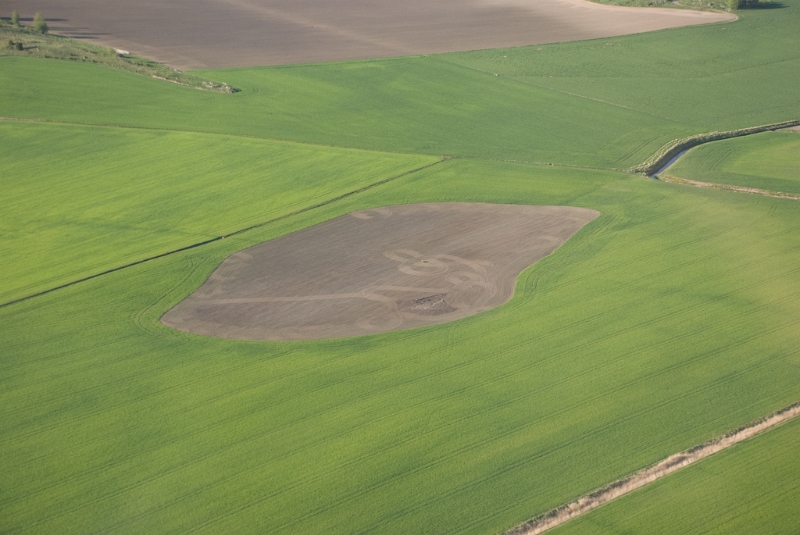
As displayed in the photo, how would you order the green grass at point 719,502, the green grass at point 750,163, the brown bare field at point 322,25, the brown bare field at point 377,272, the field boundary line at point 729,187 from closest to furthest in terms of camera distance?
the green grass at point 719,502, the brown bare field at point 377,272, the field boundary line at point 729,187, the green grass at point 750,163, the brown bare field at point 322,25

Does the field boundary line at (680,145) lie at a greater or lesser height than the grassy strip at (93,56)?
lesser

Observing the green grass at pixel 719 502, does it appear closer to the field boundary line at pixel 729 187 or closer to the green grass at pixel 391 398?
the green grass at pixel 391 398

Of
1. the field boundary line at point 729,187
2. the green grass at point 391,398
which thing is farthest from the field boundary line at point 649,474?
the field boundary line at point 729,187

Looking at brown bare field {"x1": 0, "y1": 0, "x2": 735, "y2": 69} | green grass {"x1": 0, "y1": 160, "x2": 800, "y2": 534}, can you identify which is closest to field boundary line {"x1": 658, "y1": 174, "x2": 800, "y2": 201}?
green grass {"x1": 0, "y1": 160, "x2": 800, "y2": 534}

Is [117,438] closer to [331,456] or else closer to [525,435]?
[331,456]

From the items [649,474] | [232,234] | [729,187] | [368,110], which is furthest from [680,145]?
[649,474]

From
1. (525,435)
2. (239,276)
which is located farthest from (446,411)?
(239,276)

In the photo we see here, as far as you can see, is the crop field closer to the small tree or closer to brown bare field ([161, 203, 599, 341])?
brown bare field ([161, 203, 599, 341])
